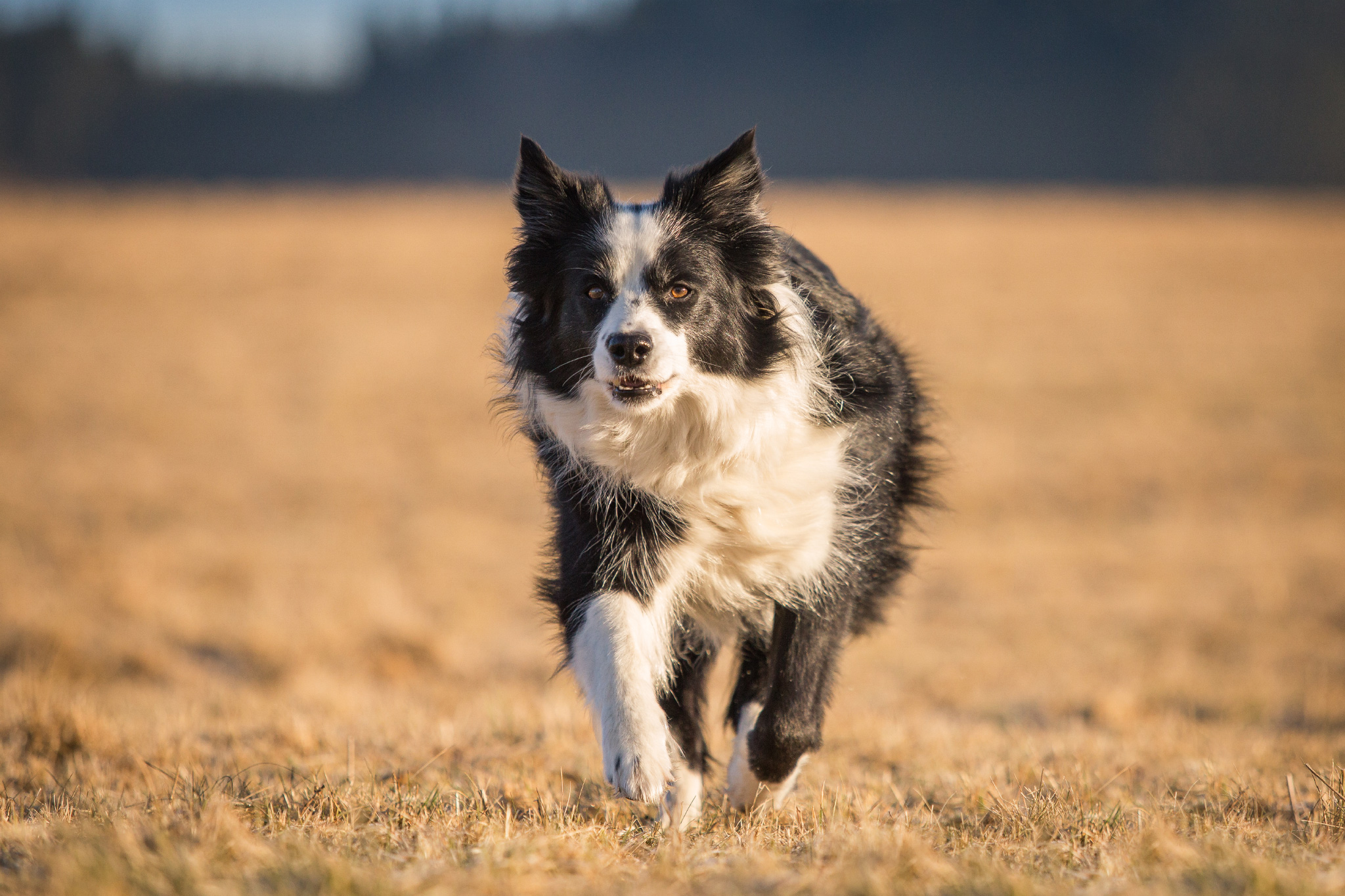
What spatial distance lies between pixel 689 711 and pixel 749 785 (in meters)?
0.54

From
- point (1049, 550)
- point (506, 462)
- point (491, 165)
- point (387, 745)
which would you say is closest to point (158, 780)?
point (387, 745)

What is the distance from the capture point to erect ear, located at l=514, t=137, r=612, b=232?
4000 millimetres

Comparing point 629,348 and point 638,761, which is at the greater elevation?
point 629,348

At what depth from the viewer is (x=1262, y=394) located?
16.5m

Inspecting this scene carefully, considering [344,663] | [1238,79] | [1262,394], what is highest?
[1238,79]

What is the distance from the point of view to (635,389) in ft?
11.8

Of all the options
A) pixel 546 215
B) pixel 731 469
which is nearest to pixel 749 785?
pixel 731 469

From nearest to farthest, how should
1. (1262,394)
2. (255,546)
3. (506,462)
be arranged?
(255,546) → (506,462) → (1262,394)

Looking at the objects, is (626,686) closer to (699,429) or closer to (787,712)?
(787,712)

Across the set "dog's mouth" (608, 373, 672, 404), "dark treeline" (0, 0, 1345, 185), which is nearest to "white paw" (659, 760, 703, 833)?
"dog's mouth" (608, 373, 672, 404)

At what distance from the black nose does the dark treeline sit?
172ft

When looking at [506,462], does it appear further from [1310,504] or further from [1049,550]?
[1310,504]

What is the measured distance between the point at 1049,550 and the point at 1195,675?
126 inches

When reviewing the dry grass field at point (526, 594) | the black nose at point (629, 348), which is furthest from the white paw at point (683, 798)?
the black nose at point (629, 348)
